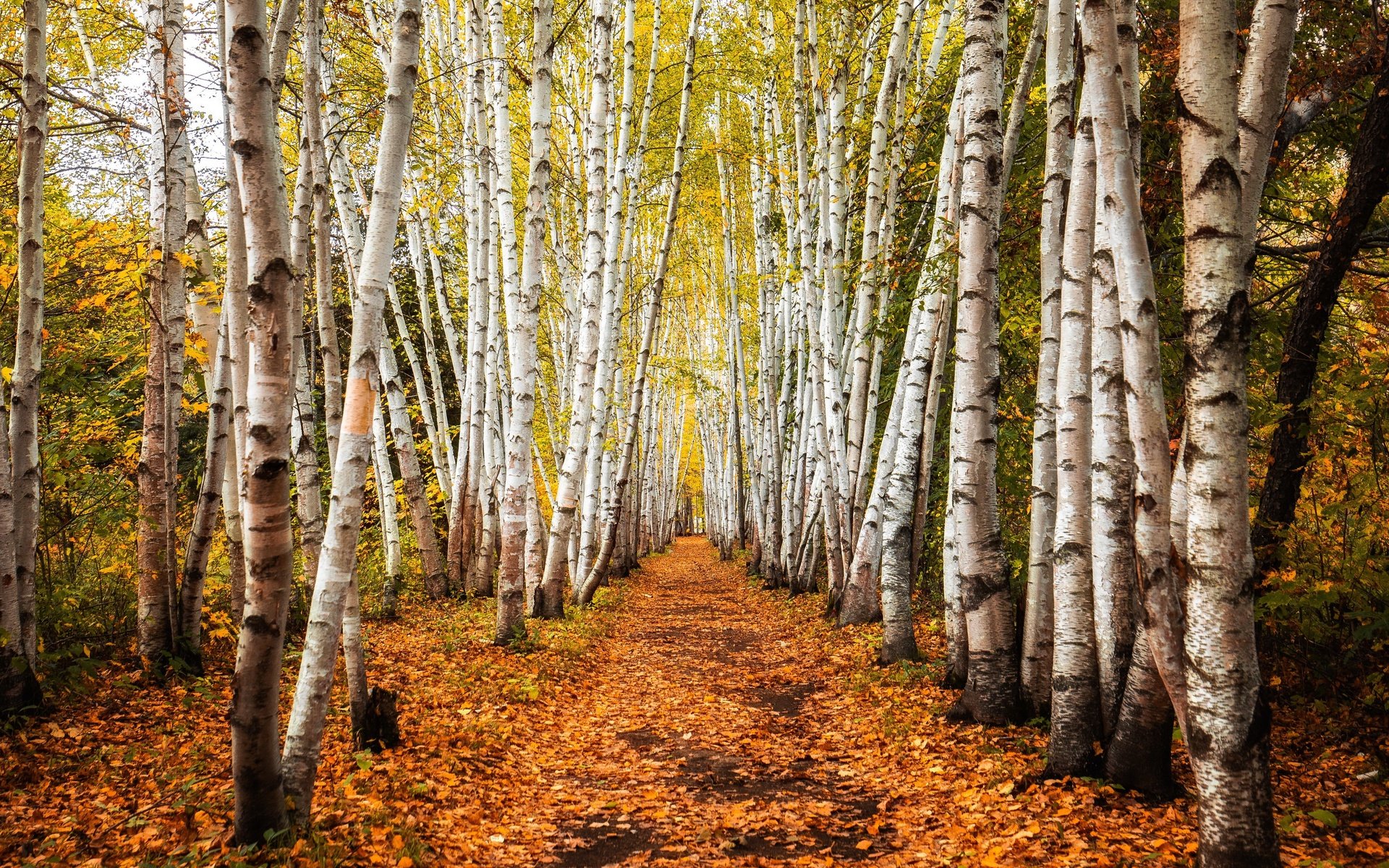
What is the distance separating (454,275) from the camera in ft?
60.3

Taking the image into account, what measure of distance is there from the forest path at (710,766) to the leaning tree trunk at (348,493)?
57.9 inches

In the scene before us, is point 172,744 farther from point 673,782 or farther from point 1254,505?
point 1254,505

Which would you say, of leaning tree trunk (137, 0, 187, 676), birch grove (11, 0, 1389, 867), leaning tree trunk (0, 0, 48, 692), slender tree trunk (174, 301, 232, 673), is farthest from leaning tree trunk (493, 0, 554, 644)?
leaning tree trunk (0, 0, 48, 692)

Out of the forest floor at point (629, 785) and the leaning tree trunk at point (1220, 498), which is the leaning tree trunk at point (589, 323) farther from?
the leaning tree trunk at point (1220, 498)

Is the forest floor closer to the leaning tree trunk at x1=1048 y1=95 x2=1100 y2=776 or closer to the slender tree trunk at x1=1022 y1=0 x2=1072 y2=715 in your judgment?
the leaning tree trunk at x1=1048 y1=95 x2=1100 y2=776

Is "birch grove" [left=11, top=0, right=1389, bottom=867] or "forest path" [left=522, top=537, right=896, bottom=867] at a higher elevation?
"birch grove" [left=11, top=0, right=1389, bottom=867]

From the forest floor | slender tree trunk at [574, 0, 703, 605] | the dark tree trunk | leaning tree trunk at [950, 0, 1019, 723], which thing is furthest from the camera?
slender tree trunk at [574, 0, 703, 605]

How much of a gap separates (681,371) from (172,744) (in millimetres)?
15079

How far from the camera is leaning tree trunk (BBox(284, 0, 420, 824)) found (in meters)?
3.93

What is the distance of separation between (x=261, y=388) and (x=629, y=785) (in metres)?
3.53

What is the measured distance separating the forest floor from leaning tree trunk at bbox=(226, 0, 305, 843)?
69 cm

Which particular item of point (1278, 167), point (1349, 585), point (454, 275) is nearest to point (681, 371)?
point (454, 275)

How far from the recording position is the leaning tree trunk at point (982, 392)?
5.81 meters

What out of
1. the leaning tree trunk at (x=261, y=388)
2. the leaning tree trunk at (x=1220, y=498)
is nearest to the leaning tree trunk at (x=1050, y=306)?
the leaning tree trunk at (x=1220, y=498)
